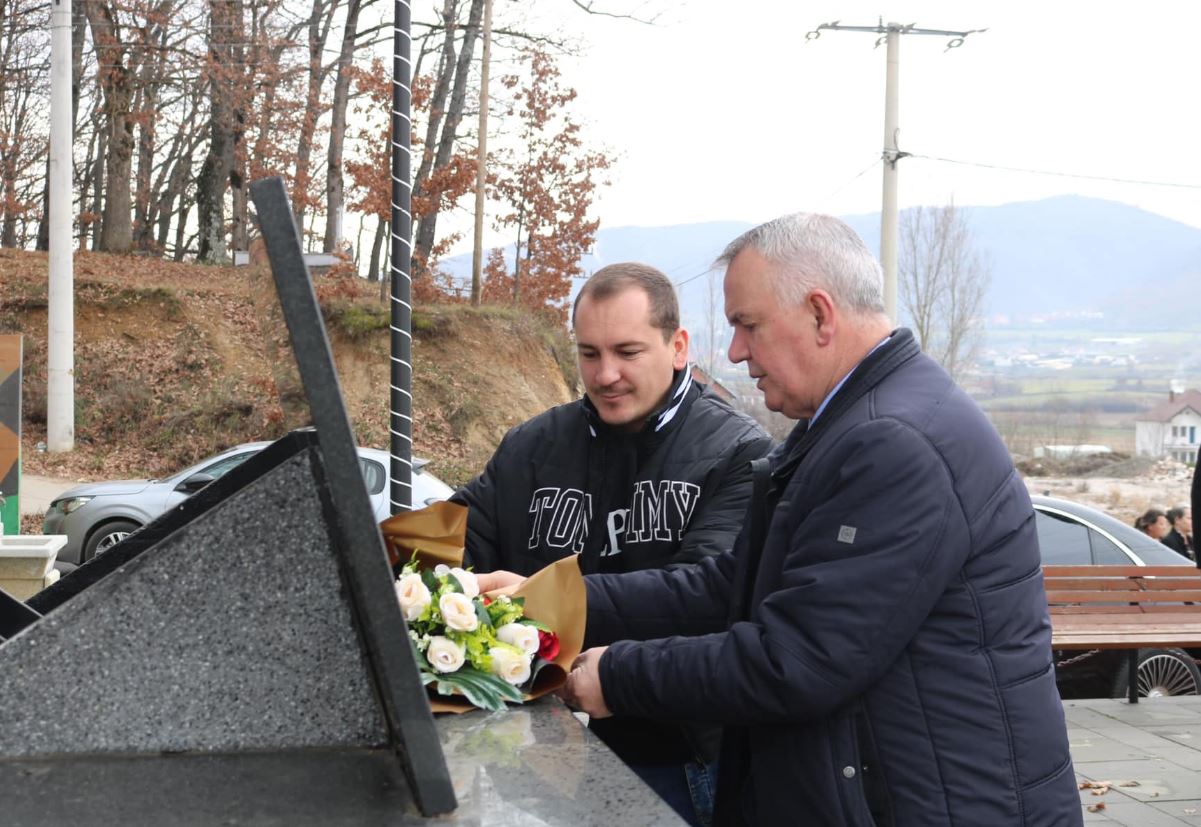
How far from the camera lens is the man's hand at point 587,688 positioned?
225 centimetres

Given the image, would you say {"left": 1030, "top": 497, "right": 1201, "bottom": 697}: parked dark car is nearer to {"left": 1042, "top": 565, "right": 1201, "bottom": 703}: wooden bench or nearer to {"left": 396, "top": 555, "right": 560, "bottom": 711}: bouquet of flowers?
{"left": 1042, "top": 565, "right": 1201, "bottom": 703}: wooden bench

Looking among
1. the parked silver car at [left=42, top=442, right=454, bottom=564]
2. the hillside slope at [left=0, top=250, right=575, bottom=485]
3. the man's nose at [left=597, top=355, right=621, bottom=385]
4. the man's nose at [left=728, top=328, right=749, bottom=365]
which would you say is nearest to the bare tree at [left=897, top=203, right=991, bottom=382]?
the hillside slope at [left=0, top=250, right=575, bottom=485]

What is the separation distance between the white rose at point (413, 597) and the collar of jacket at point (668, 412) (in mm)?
849

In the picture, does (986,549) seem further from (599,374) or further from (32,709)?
(32,709)

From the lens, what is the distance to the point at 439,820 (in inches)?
61.0

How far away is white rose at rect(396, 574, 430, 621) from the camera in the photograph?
7.03 ft

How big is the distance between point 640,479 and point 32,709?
4.81 feet

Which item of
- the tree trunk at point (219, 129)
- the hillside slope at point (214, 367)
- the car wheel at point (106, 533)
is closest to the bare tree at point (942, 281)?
the hillside slope at point (214, 367)

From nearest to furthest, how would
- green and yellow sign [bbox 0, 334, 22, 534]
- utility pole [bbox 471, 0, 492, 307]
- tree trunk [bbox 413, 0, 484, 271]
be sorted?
green and yellow sign [bbox 0, 334, 22, 534], utility pole [bbox 471, 0, 492, 307], tree trunk [bbox 413, 0, 484, 271]

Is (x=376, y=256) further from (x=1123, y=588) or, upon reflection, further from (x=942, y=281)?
(x=1123, y=588)

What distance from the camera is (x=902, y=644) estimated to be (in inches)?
76.1

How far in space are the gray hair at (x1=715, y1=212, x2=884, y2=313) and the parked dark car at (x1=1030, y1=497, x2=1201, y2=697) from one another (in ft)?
26.6

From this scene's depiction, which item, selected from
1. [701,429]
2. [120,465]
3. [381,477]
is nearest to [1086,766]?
[701,429]

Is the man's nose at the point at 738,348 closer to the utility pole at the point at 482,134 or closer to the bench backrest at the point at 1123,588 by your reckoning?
the bench backrest at the point at 1123,588
